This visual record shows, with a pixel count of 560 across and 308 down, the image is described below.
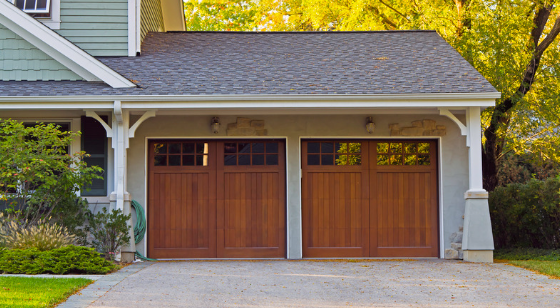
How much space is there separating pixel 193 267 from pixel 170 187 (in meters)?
2.16

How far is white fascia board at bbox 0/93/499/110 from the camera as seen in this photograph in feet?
31.0

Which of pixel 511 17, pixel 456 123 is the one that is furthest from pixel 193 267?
pixel 511 17

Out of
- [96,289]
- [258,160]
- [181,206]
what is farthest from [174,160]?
[96,289]

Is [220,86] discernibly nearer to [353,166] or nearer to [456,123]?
[353,166]

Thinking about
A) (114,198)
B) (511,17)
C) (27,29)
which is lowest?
(114,198)

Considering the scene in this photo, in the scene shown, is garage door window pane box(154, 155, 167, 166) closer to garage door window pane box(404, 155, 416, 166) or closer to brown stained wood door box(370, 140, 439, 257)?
brown stained wood door box(370, 140, 439, 257)

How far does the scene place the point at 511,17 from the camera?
1398 centimetres

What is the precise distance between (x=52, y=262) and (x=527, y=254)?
8.01 metres

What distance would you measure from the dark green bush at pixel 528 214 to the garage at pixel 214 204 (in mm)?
4294

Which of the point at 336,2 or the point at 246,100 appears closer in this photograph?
the point at 246,100

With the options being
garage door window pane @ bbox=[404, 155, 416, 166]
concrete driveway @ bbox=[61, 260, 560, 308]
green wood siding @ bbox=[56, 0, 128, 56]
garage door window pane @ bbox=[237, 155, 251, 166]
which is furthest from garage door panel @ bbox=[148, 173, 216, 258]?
garage door window pane @ bbox=[404, 155, 416, 166]

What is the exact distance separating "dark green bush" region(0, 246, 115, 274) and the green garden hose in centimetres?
211

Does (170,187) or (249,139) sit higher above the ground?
(249,139)

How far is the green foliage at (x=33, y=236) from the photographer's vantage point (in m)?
8.39
